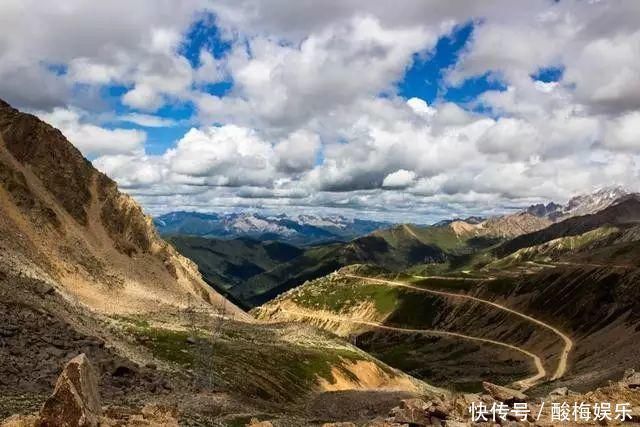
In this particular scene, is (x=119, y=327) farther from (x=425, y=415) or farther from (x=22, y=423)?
(x=22, y=423)

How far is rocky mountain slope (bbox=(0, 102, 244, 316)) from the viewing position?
133 m

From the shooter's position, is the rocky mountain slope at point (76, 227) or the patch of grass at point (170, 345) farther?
the rocky mountain slope at point (76, 227)

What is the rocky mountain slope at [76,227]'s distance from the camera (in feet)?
437

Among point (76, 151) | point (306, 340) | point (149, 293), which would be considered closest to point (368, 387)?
point (306, 340)

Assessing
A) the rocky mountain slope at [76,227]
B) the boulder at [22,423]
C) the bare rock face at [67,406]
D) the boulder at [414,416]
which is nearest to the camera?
the bare rock face at [67,406]

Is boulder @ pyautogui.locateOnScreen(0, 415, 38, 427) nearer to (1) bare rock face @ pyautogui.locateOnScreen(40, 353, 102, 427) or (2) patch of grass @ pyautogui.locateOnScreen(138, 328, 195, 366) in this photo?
(1) bare rock face @ pyautogui.locateOnScreen(40, 353, 102, 427)

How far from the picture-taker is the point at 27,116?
180 meters

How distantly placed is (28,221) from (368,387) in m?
92.4

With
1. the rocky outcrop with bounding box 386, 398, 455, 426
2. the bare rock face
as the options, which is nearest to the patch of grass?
the rocky outcrop with bounding box 386, 398, 455, 426

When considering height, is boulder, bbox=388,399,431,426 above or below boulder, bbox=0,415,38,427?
above

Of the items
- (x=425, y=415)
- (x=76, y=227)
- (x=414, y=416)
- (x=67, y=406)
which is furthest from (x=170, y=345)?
(x=76, y=227)

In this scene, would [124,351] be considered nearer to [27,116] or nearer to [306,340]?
[306,340]

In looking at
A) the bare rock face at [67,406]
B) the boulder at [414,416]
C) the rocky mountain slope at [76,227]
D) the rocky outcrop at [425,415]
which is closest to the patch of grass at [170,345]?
the rocky mountain slope at [76,227]

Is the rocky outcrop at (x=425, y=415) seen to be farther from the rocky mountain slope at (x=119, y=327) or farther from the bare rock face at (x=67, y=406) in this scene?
the bare rock face at (x=67, y=406)
